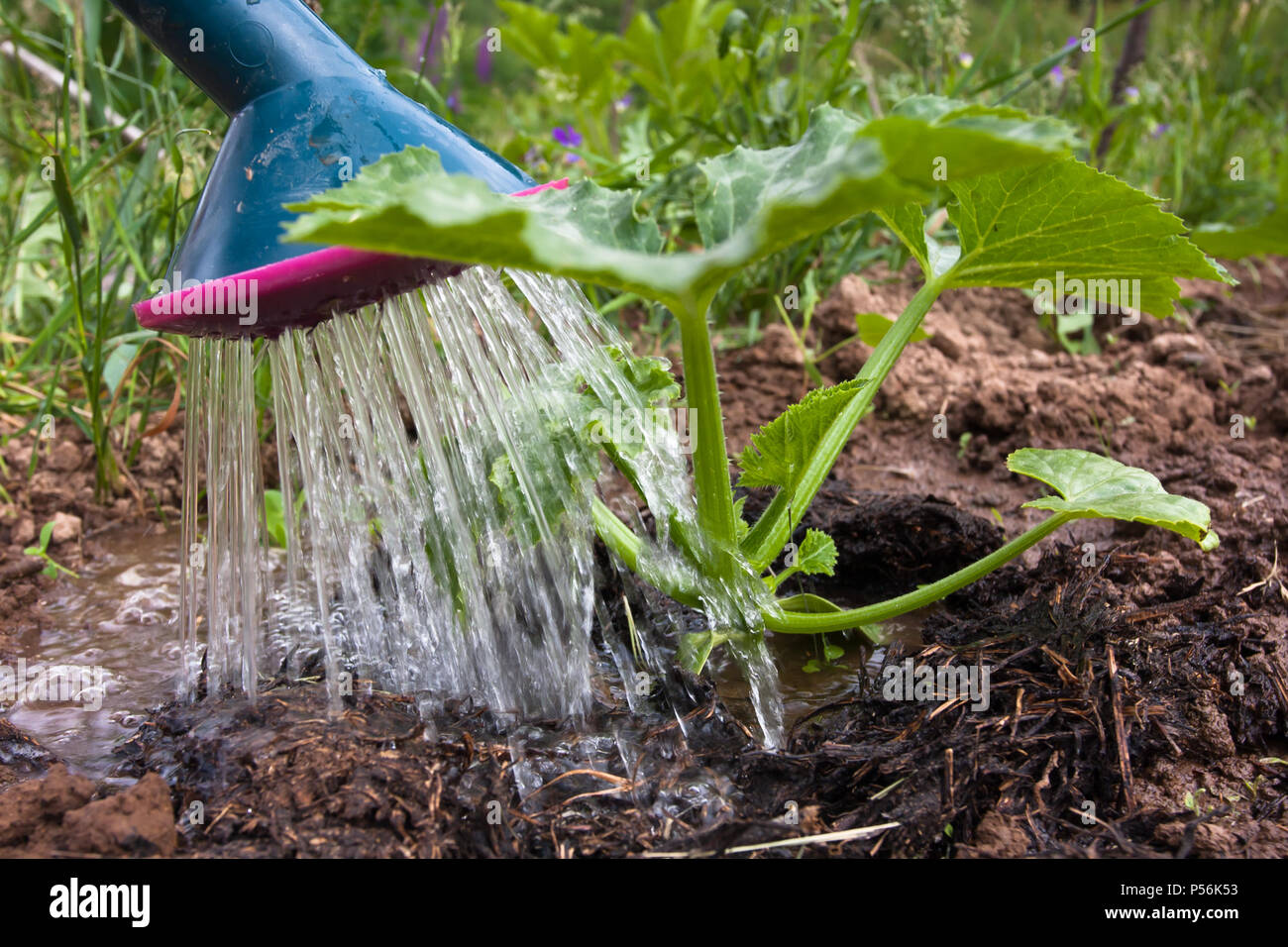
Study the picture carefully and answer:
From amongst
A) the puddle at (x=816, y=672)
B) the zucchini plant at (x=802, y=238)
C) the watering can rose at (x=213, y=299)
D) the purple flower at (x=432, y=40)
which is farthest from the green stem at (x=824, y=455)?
the purple flower at (x=432, y=40)

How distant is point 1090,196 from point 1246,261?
237cm

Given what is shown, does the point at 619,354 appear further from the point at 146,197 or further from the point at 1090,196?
the point at 146,197

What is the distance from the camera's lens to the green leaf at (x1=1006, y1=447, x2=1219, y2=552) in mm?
1251

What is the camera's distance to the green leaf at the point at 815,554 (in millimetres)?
1437

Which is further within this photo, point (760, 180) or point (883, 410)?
point (883, 410)

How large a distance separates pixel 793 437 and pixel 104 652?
48.5 inches

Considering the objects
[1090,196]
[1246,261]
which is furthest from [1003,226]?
[1246,261]

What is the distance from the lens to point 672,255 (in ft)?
3.12

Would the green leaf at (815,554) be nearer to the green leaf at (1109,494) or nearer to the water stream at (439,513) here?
the water stream at (439,513)

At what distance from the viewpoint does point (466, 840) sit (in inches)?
44.6

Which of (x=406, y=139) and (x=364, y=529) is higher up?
(x=406, y=139)

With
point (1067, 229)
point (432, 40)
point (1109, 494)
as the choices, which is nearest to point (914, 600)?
point (1109, 494)

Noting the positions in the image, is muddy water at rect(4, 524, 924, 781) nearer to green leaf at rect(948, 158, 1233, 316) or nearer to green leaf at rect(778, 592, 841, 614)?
green leaf at rect(778, 592, 841, 614)
